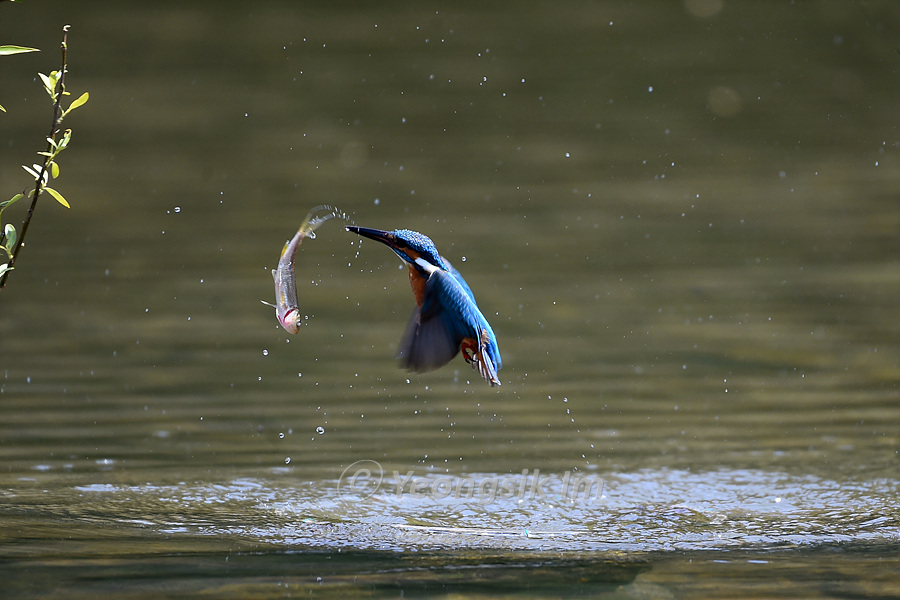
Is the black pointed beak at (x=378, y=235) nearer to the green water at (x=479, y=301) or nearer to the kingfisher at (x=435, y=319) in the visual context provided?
the kingfisher at (x=435, y=319)

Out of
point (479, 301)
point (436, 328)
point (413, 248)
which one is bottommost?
point (436, 328)

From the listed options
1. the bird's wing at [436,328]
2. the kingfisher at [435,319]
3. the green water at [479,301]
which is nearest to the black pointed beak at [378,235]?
the kingfisher at [435,319]

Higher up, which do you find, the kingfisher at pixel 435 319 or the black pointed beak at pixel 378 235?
the black pointed beak at pixel 378 235

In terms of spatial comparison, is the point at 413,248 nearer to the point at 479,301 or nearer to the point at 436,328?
the point at 436,328

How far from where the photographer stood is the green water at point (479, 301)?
2.22 m

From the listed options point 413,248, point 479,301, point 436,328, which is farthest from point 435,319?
point 479,301

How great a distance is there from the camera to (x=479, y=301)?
3.82 m

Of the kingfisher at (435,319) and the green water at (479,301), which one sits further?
the green water at (479,301)

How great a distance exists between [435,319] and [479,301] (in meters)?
1.72

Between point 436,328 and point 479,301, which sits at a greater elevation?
point 479,301

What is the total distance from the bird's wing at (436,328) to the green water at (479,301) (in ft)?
1.21

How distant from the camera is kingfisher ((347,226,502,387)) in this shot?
208 centimetres

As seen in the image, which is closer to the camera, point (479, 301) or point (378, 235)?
point (378, 235)

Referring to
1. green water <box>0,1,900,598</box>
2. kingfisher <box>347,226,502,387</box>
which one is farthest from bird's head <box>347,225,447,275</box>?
green water <box>0,1,900,598</box>
